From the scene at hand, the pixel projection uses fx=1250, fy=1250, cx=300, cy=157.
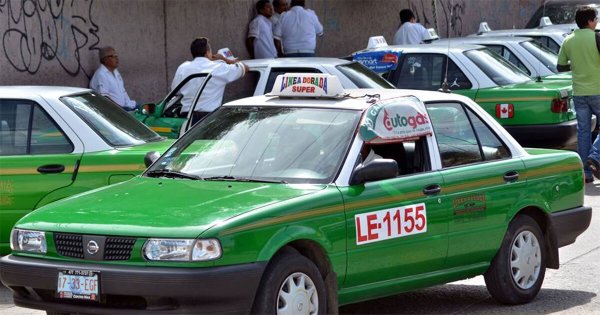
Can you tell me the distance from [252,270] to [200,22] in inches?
482

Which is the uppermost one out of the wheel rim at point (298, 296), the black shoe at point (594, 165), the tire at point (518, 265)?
the wheel rim at point (298, 296)

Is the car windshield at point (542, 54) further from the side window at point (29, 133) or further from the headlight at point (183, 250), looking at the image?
the headlight at point (183, 250)

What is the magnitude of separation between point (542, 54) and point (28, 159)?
10.7 metres

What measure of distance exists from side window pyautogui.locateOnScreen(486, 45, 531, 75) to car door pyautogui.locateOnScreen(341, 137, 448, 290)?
402 inches

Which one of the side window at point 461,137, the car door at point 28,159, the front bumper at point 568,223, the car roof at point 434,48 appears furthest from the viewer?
the car roof at point 434,48

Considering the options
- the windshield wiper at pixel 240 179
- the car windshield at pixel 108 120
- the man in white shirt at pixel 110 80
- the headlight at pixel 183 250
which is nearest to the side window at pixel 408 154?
the windshield wiper at pixel 240 179

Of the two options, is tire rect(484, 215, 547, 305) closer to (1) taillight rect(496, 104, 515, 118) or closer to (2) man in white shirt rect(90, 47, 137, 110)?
(1) taillight rect(496, 104, 515, 118)

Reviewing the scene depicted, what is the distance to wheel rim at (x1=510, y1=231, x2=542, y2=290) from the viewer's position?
8078 millimetres

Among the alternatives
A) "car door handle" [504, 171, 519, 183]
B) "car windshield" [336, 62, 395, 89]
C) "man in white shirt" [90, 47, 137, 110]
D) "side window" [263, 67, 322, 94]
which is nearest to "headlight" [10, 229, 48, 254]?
"car door handle" [504, 171, 519, 183]

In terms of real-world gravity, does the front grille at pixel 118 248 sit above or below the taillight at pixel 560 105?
above

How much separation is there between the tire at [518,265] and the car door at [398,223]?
1.96 ft

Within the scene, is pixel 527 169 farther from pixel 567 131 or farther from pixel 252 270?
pixel 567 131

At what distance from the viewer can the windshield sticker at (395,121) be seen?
730 cm

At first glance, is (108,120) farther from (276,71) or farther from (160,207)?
(276,71)
